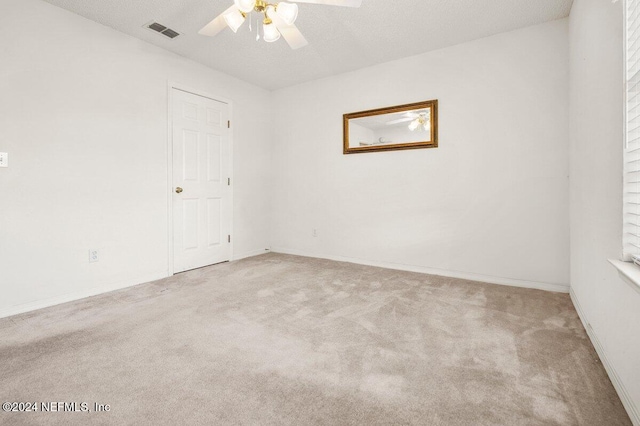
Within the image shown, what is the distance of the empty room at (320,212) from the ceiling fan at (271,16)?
0.02 metres

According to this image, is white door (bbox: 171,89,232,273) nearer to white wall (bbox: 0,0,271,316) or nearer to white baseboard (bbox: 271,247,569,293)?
white wall (bbox: 0,0,271,316)

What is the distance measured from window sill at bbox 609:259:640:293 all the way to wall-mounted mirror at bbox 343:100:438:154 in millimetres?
2361

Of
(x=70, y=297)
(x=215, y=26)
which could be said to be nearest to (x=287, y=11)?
(x=215, y=26)

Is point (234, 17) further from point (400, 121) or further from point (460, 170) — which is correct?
point (460, 170)

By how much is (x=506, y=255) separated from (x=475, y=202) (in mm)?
637

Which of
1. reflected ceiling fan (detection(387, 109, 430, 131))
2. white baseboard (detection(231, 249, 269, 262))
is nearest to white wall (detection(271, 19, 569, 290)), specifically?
reflected ceiling fan (detection(387, 109, 430, 131))

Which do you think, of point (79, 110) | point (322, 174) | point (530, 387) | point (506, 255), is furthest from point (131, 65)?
point (506, 255)

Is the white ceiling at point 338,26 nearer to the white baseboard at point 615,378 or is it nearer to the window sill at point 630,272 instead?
the window sill at point 630,272

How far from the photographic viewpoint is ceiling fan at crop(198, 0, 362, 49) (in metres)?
1.90

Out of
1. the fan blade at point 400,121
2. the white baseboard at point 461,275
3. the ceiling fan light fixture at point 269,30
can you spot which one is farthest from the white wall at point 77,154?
the fan blade at point 400,121

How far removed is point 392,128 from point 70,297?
386 cm

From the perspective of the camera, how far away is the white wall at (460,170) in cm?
296

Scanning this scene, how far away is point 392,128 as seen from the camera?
3.81m

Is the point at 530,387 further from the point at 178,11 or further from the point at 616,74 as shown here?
the point at 178,11
